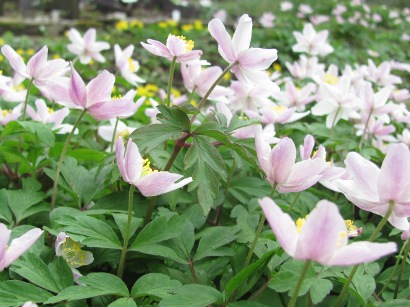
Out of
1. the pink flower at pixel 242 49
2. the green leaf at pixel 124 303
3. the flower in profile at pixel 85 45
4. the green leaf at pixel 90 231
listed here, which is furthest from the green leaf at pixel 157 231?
the flower in profile at pixel 85 45

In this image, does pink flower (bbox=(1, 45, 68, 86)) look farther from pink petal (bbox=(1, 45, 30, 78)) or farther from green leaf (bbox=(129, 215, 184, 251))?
green leaf (bbox=(129, 215, 184, 251))

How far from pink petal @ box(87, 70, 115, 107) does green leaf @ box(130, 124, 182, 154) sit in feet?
0.43

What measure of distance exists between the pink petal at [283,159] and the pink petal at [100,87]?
0.43 m

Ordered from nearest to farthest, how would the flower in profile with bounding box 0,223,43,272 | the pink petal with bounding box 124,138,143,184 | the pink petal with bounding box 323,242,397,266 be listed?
the pink petal with bounding box 323,242,397,266, the flower in profile with bounding box 0,223,43,272, the pink petal with bounding box 124,138,143,184

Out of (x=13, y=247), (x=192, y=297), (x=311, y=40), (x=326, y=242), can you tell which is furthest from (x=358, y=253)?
(x=311, y=40)

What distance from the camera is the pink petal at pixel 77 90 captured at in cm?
116

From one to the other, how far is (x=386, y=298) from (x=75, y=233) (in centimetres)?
70

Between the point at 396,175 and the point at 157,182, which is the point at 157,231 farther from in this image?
the point at 396,175

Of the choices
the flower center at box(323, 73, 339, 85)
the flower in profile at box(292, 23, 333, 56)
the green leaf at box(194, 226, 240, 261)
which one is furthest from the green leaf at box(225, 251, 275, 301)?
the flower in profile at box(292, 23, 333, 56)

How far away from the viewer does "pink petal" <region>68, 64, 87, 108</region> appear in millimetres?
1157

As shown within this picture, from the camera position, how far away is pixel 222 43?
117cm

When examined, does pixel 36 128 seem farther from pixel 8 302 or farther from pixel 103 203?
pixel 8 302

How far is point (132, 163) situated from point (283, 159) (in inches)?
11.2

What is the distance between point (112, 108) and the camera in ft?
3.96
